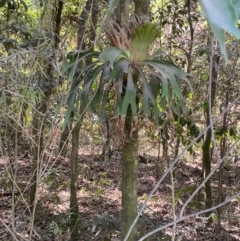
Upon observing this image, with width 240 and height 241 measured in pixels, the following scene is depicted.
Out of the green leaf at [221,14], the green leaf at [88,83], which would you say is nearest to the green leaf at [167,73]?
the green leaf at [88,83]

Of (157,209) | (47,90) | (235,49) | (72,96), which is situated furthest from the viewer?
(157,209)

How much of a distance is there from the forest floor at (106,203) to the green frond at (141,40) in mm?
1165

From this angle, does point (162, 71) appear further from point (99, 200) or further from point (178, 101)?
point (99, 200)

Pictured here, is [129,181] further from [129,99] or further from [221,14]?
[221,14]

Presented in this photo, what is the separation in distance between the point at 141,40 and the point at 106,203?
8.44 feet

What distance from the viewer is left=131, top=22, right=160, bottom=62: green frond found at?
1.94 metres

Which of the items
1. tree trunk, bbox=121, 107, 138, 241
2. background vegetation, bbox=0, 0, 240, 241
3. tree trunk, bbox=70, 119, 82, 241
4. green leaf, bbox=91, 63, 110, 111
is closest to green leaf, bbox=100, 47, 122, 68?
background vegetation, bbox=0, 0, 240, 241

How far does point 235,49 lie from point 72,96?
1807mm

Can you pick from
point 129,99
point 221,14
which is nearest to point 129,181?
point 129,99

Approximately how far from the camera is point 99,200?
430 cm

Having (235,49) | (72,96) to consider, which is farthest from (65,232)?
(235,49)

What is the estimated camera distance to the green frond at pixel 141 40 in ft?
6.38

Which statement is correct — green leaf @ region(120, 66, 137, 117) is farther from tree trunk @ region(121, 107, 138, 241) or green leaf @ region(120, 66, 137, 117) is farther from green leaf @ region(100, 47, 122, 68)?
tree trunk @ region(121, 107, 138, 241)

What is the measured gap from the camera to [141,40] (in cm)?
195
